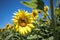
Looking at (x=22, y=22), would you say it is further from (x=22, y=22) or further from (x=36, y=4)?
(x=36, y=4)

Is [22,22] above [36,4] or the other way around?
above

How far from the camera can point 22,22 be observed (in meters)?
3.85

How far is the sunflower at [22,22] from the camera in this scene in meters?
3.71

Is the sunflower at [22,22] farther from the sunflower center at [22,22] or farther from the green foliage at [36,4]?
the green foliage at [36,4]

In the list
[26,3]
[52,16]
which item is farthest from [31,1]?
[52,16]

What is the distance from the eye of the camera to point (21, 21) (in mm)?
3875

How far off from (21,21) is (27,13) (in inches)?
6.6

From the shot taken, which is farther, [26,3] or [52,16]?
[26,3]

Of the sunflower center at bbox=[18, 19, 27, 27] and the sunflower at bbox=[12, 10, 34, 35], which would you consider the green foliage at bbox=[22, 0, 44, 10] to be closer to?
the sunflower at bbox=[12, 10, 34, 35]

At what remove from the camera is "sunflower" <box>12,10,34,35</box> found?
3707 mm

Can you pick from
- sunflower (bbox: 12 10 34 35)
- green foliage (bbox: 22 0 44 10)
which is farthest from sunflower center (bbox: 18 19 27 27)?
green foliage (bbox: 22 0 44 10)

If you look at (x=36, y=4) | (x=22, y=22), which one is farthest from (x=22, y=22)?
(x=36, y=4)

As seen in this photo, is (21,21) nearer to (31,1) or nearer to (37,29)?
(37,29)

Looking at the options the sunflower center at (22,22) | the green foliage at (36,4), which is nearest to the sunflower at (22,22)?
the sunflower center at (22,22)
